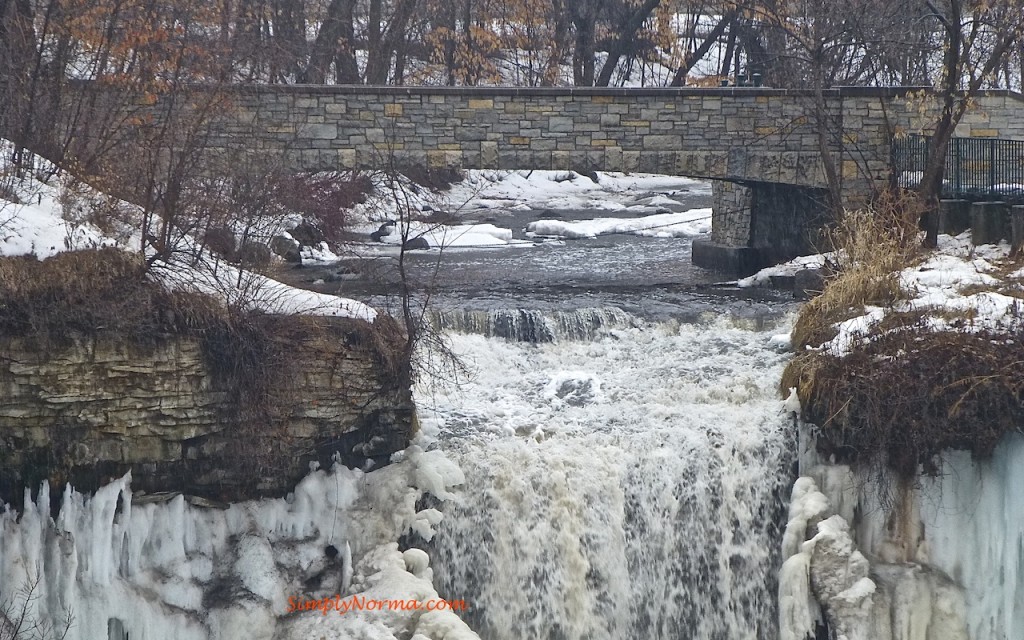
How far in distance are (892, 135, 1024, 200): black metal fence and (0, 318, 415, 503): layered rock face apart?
850 cm

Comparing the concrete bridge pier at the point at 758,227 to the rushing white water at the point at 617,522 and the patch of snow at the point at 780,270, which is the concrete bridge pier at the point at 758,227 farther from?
the rushing white water at the point at 617,522

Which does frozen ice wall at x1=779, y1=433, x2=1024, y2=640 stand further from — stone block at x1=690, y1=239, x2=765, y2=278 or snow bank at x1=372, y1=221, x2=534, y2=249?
snow bank at x1=372, y1=221, x2=534, y2=249

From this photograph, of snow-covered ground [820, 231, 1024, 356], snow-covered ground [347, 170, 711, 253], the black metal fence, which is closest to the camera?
snow-covered ground [820, 231, 1024, 356]

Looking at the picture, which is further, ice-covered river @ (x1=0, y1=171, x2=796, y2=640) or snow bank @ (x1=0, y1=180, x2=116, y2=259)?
snow bank @ (x1=0, y1=180, x2=116, y2=259)

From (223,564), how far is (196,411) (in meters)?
1.26

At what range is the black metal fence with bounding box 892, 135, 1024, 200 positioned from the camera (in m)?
15.7

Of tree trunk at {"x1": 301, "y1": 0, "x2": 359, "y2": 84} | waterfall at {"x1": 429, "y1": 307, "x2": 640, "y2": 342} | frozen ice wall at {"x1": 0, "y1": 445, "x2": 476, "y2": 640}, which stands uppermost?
tree trunk at {"x1": 301, "y1": 0, "x2": 359, "y2": 84}

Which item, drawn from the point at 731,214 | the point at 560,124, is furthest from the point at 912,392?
the point at 731,214

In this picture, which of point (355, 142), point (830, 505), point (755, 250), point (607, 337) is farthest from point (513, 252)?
point (830, 505)

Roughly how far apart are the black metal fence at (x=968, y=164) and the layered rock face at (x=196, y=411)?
335 inches

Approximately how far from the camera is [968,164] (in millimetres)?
16328

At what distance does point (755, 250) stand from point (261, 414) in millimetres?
10291

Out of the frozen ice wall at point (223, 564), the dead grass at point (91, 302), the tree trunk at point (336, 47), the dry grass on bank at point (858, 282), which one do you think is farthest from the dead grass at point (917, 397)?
the tree trunk at point (336, 47)

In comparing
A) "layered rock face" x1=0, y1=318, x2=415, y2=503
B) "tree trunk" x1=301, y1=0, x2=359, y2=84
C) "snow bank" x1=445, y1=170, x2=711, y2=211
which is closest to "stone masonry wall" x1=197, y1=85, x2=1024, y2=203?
"layered rock face" x1=0, y1=318, x2=415, y2=503
